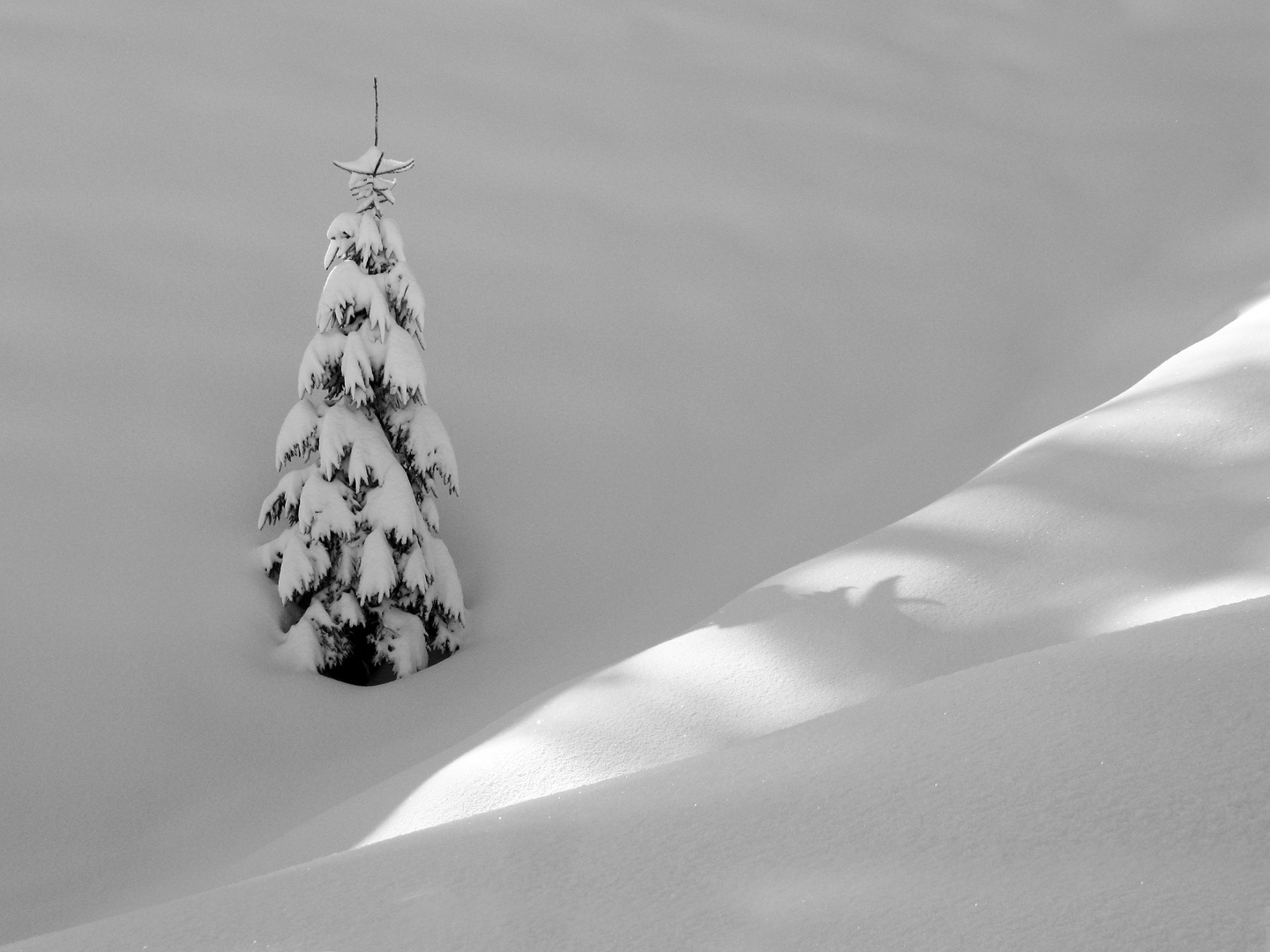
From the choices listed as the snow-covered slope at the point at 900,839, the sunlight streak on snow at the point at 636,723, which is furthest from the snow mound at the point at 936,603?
the snow-covered slope at the point at 900,839

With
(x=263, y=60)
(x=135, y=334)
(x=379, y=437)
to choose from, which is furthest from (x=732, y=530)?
(x=263, y=60)

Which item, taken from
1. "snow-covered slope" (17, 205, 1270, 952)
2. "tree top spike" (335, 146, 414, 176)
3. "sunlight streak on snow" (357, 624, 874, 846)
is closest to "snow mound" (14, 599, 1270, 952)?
"snow-covered slope" (17, 205, 1270, 952)

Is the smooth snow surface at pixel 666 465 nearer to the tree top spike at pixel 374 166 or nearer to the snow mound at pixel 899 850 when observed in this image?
the snow mound at pixel 899 850

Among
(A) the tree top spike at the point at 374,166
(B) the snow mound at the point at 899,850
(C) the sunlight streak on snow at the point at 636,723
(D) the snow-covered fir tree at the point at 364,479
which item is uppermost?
(A) the tree top spike at the point at 374,166

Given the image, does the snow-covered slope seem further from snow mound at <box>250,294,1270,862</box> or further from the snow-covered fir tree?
the snow-covered fir tree

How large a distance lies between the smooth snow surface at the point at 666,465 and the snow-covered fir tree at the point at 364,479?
0.69 feet

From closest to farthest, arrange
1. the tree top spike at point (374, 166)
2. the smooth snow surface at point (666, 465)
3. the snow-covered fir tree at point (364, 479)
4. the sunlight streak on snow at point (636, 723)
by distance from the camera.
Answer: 1. the smooth snow surface at point (666, 465)
2. the sunlight streak on snow at point (636, 723)
3. the snow-covered fir tree at point (364, 479)
4. the tree top spike at point (374, 166)

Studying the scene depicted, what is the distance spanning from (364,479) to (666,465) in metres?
2.68

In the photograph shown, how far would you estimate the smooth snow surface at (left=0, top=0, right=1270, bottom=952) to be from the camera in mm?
1963

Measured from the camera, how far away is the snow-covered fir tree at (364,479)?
6.01 meters

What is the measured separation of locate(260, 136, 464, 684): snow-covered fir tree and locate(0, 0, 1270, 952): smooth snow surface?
0.69 feet

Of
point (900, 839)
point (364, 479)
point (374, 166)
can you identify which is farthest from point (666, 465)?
point (900, 839)

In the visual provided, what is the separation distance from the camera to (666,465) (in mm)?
8125

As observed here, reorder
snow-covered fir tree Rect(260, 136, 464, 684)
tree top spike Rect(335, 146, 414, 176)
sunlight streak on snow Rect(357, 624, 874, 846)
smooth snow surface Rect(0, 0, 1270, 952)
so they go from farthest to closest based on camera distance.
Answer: tree top spike Rect(335, 146, 414, 176) → snow-covered fir tree Rect(260, 136, 464, 684) → sunlight streak on snow Rect(357, 624, 874, 846) → smooth snow surface Rect(0, 0, 1270, 952)
